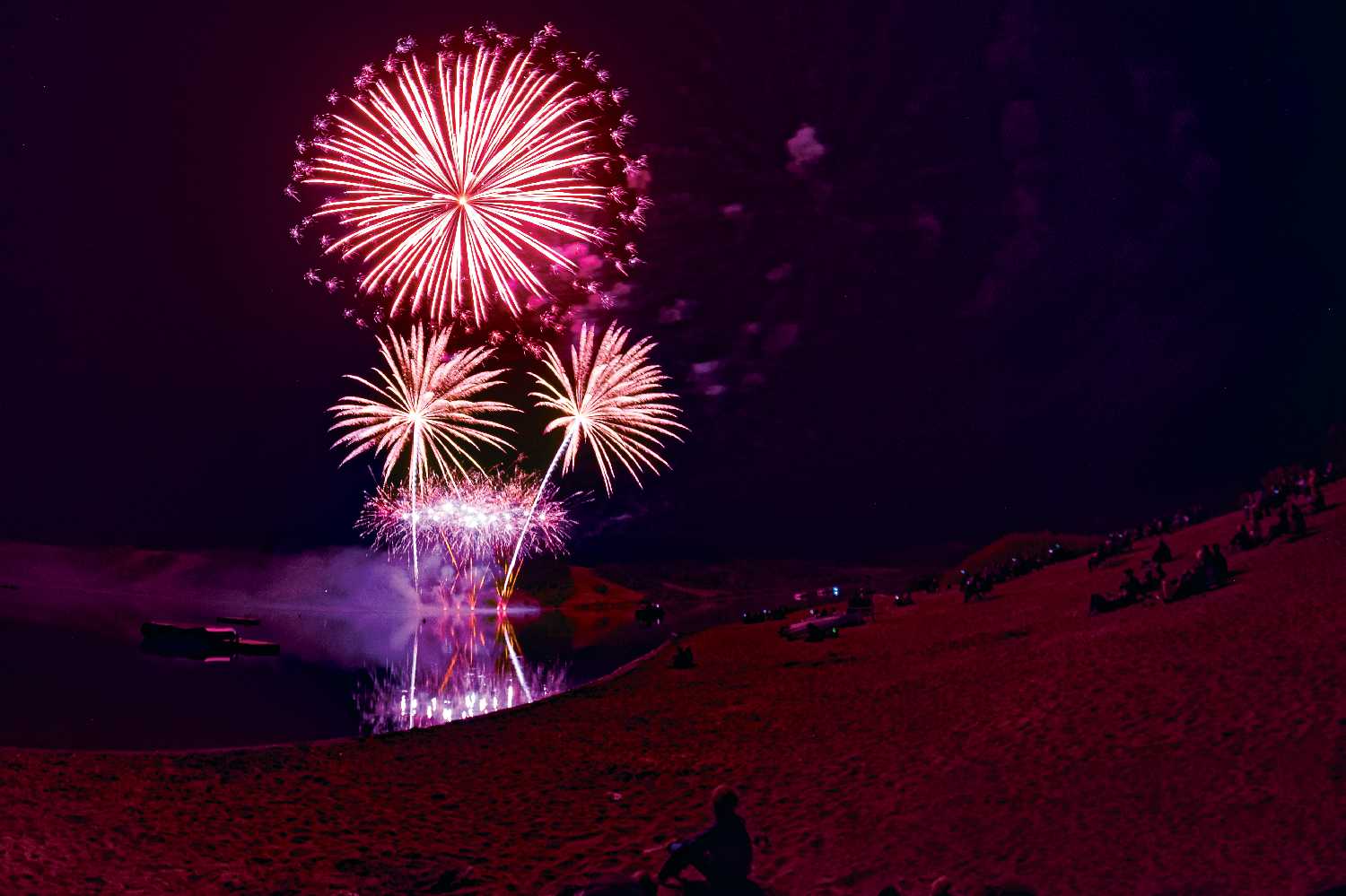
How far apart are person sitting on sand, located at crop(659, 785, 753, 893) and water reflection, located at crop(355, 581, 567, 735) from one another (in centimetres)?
1731

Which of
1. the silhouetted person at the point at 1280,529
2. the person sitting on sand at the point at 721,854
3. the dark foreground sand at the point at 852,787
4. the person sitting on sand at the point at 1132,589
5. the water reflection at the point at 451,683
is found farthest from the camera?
the silhouetted person at the point at 1280,529

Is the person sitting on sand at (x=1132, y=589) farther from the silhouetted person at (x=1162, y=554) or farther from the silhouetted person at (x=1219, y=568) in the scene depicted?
the silhouetted person at (x=1162, y=554)

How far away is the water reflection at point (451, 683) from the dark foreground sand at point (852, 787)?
3420mm

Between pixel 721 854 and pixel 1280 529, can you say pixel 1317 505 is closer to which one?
pixel 1280 529

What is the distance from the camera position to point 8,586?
121 m

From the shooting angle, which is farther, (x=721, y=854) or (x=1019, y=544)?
(x=1019, y=544)

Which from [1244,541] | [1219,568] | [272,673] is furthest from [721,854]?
[272,673]

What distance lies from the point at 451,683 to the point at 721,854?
28.9 meters

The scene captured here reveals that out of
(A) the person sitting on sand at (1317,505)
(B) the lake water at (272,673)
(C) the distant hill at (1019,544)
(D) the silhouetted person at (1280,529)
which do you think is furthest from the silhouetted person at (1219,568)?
(C) the distant hill at (1019,544)

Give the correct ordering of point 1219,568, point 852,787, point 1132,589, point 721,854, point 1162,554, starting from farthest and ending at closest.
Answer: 1. point 1162,554
2. point 1132,589
3. point 1219,568
4. point 852,787
5. point 721,854

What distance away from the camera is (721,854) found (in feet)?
28.3

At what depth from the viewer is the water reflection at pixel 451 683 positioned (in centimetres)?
2641

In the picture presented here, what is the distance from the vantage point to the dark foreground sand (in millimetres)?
10406

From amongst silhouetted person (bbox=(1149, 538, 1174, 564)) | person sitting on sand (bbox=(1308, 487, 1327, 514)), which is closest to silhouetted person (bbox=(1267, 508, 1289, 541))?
silhouetted person (bbox=(1149, 538, 1174, 564))
